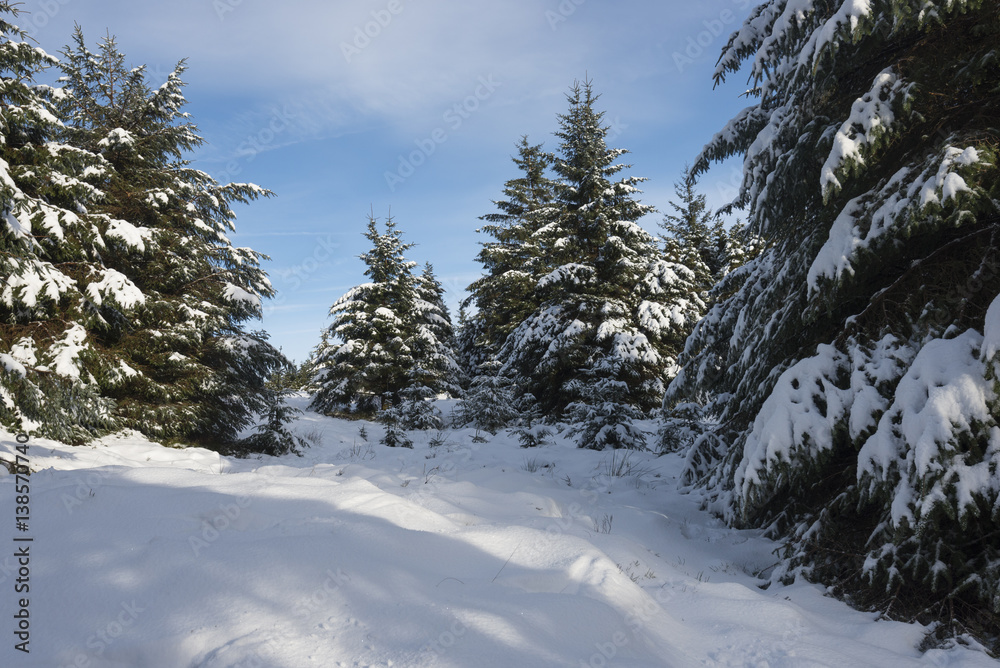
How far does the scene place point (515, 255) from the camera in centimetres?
1845

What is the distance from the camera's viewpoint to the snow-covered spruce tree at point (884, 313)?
2758mm

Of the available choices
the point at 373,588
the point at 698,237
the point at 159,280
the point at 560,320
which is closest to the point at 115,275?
the point at 159,280

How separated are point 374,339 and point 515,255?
6.43m

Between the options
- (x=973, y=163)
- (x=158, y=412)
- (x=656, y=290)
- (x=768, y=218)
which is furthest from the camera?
(x=656, y=290)

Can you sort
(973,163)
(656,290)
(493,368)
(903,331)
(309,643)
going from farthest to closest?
(493,368), (656,290), (903,331), (973,163), (309,643)

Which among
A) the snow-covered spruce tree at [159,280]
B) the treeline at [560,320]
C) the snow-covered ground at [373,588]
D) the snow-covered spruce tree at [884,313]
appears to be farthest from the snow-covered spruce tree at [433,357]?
the snow-covered spruce tree at [884,313]

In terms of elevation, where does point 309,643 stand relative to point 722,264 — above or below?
below

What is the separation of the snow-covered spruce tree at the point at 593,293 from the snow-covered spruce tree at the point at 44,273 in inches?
372

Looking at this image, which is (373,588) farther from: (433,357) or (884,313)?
(433,357)

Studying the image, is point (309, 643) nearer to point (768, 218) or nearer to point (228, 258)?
point (768, 218)

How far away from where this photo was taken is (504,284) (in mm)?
16750

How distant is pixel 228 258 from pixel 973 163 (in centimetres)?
1281

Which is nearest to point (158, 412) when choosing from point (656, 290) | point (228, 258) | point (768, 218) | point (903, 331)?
point (228, 258)

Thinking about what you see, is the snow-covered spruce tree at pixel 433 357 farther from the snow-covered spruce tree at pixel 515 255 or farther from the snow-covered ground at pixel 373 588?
the snow-covered ground at pixel 373 588
